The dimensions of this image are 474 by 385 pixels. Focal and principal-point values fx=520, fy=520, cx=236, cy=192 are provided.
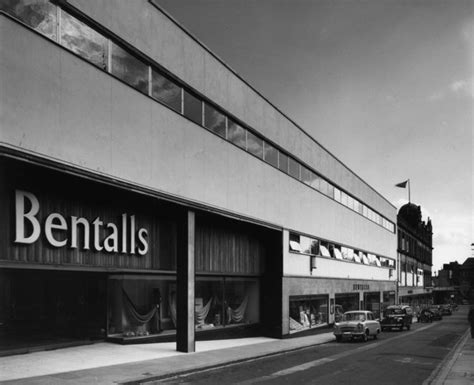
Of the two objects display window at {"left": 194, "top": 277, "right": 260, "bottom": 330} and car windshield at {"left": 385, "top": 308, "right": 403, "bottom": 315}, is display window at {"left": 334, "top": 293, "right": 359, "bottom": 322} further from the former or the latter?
display window at {"left": 194, "top": 277, "right": 260, "bottom": 330}

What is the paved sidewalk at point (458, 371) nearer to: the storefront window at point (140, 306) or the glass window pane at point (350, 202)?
the storefront window at point (140, 306)

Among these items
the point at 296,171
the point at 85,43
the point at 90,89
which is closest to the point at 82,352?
the point at 90,89

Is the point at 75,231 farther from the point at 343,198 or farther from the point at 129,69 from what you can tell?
the point at 343,198

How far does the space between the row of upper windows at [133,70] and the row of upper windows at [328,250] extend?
4.37m

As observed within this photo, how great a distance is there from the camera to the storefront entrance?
17.0 meters

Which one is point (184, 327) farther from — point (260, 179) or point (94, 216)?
point (260, 179)

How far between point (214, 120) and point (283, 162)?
843cm

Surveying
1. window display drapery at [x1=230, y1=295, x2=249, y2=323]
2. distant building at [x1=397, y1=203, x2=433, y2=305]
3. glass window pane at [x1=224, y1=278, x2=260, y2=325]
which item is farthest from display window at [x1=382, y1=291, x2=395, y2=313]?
window display drapery at [x1=230, y1=295, x2=249, y2=323]

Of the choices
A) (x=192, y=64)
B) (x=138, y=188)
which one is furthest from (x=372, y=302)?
(x=138, y=188)

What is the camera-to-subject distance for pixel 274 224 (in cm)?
2738

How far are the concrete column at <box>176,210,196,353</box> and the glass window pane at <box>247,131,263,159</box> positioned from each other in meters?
7.02

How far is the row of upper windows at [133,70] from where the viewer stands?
13.1 m

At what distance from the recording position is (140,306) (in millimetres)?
19969

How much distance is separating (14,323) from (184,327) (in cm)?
576
